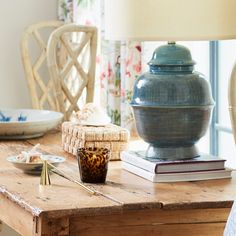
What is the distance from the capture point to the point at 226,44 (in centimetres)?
300

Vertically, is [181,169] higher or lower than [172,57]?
lower

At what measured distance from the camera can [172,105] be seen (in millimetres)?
2160

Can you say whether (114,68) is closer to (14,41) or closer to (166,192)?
(14,41)

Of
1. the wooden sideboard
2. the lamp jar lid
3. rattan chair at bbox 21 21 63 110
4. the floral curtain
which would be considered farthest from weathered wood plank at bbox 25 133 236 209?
rattan chair at bbox 21 21 63 110

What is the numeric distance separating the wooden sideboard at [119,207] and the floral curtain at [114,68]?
1006 mm

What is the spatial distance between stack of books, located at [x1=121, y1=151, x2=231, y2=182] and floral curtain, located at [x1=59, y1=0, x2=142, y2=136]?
85 centimetres

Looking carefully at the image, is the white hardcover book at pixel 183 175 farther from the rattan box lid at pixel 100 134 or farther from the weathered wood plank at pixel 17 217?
the weathered wood plank at pixel 17 217

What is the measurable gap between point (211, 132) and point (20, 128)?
0.75m

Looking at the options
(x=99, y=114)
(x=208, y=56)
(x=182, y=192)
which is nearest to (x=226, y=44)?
(x=208, y=56)

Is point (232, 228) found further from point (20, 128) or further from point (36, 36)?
point (36, 36)

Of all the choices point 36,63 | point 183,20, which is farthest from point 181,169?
point 36,63

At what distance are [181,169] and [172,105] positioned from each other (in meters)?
0.17

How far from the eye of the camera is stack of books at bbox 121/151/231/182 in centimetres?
212

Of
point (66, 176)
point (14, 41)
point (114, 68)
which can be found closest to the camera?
point (66, 176)
